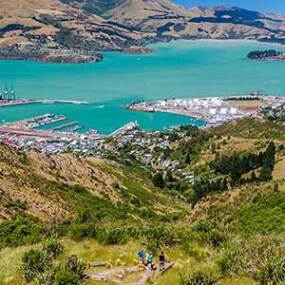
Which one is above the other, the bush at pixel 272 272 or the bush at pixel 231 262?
the bush at pixel 272 272

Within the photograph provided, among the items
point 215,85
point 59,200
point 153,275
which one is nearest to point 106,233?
point 153,275

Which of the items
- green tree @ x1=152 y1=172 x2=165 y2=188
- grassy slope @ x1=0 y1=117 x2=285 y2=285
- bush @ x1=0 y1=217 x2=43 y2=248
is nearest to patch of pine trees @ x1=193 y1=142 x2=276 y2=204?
grassy slope @ x1=0 y1=117 x2=285 y2=285

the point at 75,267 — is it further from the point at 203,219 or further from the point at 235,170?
the point at 235,170

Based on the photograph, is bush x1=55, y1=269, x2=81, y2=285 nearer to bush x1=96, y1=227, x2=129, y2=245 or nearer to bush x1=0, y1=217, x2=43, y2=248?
bush x1=96, y1=227, x2=129, y2=245

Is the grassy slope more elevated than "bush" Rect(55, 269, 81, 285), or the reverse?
"bush" Rect(55, 269, 81, 285)

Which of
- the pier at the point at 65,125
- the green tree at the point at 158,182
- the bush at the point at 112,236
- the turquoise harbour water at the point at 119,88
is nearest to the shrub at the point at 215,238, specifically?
the bush at the point at 112,236

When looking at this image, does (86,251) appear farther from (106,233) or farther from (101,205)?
(101,205)

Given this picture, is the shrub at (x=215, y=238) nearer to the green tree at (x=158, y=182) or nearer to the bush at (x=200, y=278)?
the bush at (x=200, y=278)
